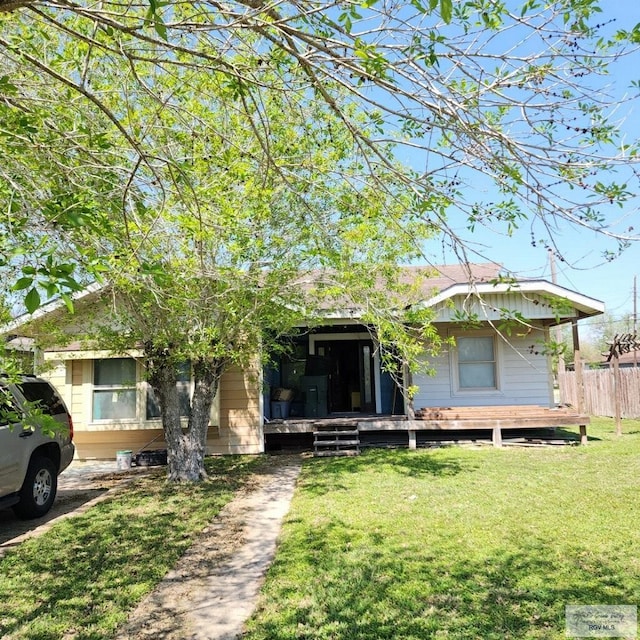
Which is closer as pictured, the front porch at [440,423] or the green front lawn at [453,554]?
the green front lawn at [453,554]

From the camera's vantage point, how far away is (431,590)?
3.93m

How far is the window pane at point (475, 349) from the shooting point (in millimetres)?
12625

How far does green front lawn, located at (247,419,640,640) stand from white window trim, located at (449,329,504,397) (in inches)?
154

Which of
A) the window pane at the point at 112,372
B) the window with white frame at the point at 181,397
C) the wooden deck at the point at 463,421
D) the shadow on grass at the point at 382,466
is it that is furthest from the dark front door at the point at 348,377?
the window pane at the point at 112,372

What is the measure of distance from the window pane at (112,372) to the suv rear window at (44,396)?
161 inches

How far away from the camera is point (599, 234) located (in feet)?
8.54

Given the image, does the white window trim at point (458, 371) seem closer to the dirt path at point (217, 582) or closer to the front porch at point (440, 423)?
the front porch at point (440, 423)

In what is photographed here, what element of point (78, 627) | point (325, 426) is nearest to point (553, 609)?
point (78, 627)

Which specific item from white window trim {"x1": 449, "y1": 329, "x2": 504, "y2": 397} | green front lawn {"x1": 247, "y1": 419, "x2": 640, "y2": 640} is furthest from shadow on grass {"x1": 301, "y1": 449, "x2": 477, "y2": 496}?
white window trim {"x1": 449, "y1": 329, "x2": 504, "y2": 397}

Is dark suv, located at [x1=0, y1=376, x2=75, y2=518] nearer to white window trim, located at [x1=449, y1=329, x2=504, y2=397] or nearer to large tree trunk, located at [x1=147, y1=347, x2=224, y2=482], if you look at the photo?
large tree trunk, located at [x1=147, y1=347, x2=224, y2=482]

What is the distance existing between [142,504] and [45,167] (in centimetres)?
487

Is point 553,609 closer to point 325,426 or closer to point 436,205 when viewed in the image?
point 436,205

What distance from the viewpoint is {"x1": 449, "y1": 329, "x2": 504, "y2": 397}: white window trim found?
1245 centimetres

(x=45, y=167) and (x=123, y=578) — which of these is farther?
(x=123, y=578)
